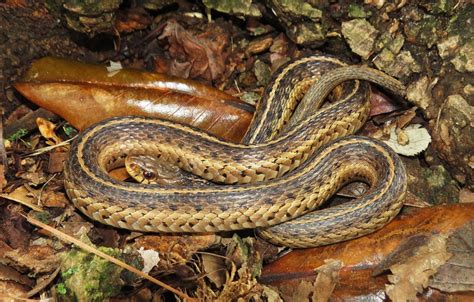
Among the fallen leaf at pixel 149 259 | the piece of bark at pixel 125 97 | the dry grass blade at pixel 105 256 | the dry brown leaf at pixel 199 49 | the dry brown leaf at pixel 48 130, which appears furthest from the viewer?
the dry brown leaf at pixel 199 49

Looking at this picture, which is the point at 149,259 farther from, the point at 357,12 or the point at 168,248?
the point at 357,12

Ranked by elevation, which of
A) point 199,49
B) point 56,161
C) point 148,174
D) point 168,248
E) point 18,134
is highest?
point 199,49

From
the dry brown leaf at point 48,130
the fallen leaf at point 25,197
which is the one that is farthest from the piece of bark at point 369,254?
the dry brown leaf at point 48,130

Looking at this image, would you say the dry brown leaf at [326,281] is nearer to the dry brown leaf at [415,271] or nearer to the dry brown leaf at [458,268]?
the dry brown leaf at [415,271]

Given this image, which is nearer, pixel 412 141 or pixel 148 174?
pixel 148 174

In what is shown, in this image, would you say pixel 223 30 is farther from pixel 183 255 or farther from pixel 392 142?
pixel 183 255

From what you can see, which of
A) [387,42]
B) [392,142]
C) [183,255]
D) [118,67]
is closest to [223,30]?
[118,67]

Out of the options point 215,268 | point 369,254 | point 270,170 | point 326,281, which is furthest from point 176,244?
point 369,254
